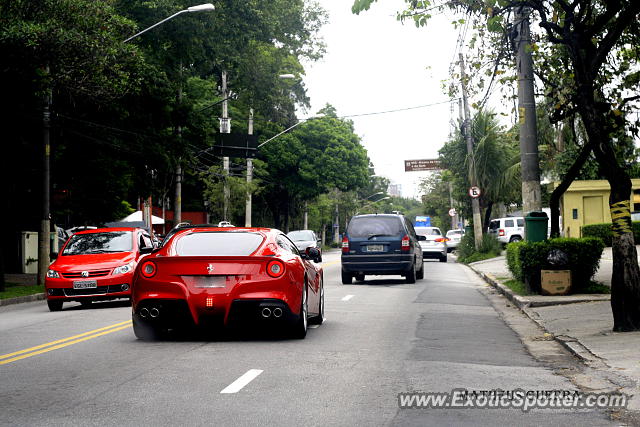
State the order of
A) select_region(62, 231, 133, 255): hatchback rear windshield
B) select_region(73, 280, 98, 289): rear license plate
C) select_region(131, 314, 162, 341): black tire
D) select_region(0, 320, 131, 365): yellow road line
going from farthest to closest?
select_region(62, 231, 133, 255): hatchback rear windshield
select_region(73, 280, 98, 289): rear license plate
select_region(131, 314, 162, 341): black tire
select_region(0, 320, 131, 365): yellow road line

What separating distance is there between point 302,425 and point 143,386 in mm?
2145

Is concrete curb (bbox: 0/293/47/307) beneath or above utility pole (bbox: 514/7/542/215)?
beneath

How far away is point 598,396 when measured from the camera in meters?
7.71

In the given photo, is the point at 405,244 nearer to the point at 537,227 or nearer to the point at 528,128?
the point at 537,227

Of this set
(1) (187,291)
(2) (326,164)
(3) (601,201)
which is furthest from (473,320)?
(2) (326,164)

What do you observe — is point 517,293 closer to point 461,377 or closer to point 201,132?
point 461,377

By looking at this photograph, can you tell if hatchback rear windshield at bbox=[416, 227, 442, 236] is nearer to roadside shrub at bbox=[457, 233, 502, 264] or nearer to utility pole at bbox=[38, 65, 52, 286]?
roadside shrub at bbox=[457, 233, 502, 264]

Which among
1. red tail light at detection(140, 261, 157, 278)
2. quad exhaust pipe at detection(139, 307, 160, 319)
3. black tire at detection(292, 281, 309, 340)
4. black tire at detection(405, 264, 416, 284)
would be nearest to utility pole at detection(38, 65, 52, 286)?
black tire at detection(405, 264, 416, 284)

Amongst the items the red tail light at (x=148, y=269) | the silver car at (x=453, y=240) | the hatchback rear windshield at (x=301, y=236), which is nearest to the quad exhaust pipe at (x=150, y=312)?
the red tail light at (x=148, y=269)

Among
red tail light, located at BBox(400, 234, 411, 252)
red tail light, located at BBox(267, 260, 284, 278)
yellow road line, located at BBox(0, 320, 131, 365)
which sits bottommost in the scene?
yellow road line, located at BBox(0, 320, 131, 365)

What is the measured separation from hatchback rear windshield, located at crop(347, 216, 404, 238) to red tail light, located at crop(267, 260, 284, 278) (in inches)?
524

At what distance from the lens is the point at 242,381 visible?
821cm

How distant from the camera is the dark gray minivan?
955 inches

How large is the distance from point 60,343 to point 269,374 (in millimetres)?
4043
